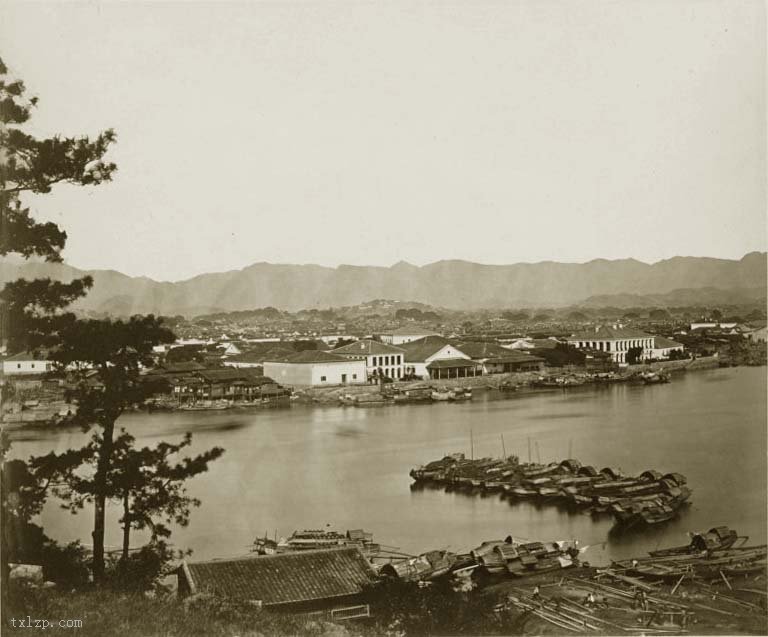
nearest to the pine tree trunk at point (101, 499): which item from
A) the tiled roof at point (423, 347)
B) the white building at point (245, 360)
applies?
the white building at point (245, 360)

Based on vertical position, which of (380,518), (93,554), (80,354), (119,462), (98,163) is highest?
(98,163)

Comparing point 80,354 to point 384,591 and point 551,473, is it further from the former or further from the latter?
point 551,473

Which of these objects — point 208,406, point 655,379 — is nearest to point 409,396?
point 208,406

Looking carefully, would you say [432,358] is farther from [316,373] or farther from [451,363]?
[316,373]

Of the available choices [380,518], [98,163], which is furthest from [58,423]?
[380,518]

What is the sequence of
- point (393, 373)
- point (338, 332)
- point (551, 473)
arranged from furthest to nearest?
1. point (393, 373)
2. point (338, 332)
3. point (551, 473)

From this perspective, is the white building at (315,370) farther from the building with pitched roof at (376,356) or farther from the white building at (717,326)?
the white building at (717,326)
